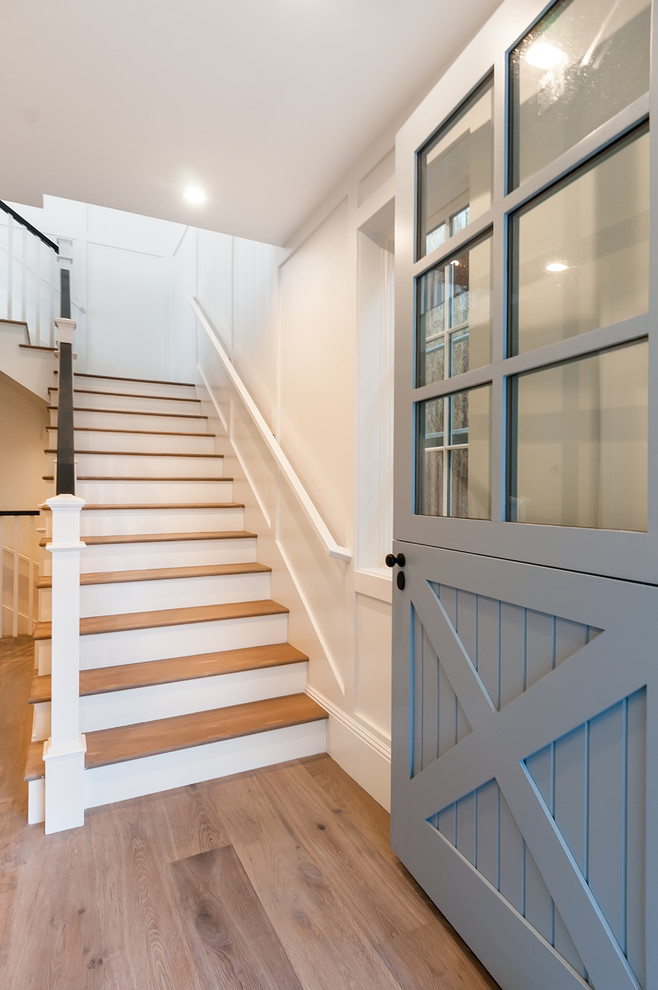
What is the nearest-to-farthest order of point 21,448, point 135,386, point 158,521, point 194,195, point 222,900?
point 222,900, point 194,195, point 158,521, point 135,386, point 21,448

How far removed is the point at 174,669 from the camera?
227 centimetres

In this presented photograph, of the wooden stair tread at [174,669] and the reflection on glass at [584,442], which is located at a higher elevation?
the reflection on glass at [584,442]

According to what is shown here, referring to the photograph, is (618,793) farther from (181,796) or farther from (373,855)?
(181,796)

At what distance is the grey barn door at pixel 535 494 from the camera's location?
90 centimetres

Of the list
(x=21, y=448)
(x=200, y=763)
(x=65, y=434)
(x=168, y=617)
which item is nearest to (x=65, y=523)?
(x=65, y=434)

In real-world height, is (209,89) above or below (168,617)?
above

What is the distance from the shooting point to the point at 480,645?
4.07 ft

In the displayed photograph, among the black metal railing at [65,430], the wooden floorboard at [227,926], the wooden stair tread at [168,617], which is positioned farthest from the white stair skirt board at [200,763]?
the black metal railing at [65,430]

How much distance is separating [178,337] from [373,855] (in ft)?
15.0

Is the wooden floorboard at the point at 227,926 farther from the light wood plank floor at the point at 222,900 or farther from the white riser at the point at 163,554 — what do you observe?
the white riser at the point at 163,554

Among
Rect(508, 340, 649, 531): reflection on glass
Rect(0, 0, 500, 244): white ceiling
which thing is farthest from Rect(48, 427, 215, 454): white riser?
Rect(508, 340, 649, 531): reflection on glass

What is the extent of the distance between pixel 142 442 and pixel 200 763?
2352mm

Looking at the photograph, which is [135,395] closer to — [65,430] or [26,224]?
[26,224]

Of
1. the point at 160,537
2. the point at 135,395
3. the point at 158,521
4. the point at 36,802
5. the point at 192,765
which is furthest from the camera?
the point at 135,395
